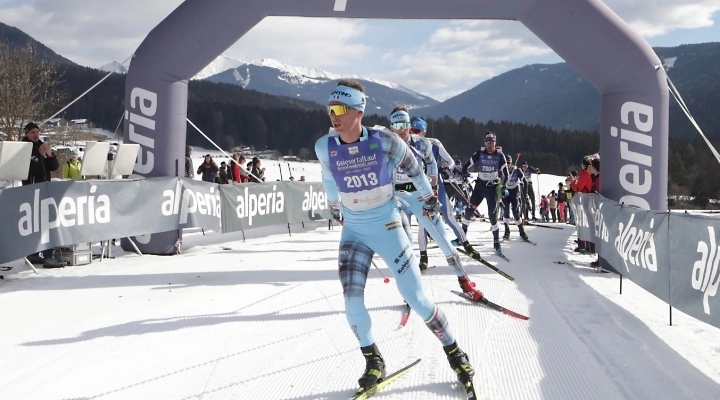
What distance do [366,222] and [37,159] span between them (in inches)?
258

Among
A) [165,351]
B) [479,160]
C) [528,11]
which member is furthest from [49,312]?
[528,11]

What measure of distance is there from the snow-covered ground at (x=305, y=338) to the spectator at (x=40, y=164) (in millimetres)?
331

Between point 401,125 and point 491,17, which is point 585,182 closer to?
point 491,17

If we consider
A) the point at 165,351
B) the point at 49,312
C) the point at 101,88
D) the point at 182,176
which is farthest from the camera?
the point at 101,88

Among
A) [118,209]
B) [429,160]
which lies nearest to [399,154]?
[429,160]

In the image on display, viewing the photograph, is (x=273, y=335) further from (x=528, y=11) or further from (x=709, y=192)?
(x=709, y=192)

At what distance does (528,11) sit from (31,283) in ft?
28.3

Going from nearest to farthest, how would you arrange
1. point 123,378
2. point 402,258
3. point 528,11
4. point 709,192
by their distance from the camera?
point 402,258 < point 123,378 < point 528,11 < point 709,192

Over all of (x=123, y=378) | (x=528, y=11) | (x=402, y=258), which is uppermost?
(x=528, y=11)

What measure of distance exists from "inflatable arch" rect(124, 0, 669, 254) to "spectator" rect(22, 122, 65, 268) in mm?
1693

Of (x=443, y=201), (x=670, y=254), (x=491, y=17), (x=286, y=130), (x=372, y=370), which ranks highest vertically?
(x=286, y=130)

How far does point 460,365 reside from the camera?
11.7ft

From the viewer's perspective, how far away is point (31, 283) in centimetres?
698

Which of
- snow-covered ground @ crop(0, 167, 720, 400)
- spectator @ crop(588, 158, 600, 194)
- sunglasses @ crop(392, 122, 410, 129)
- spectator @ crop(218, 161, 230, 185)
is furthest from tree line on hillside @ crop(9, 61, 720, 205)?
sunglasses @ crop(392, 122, 410, 129)
